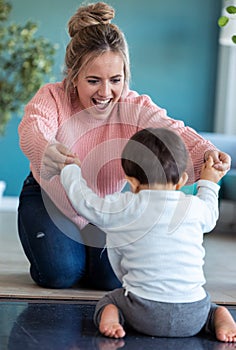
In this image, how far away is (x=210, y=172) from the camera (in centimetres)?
191

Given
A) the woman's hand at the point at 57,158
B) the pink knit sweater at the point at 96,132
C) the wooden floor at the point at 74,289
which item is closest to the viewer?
the woman's hand at the point at 57,158

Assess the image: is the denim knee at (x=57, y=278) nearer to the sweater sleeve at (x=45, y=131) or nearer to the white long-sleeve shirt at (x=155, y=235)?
the sweater sleeve at (x=45, y=131)

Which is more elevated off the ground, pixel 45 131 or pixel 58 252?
pixel 45 131

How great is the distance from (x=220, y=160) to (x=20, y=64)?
2.77m

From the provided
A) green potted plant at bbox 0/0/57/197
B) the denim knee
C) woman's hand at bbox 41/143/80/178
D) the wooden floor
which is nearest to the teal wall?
green potted plant at bbox 0/0/57/197

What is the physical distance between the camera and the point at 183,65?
15.9 feet

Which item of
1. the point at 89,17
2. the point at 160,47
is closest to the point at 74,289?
the point at 89,17

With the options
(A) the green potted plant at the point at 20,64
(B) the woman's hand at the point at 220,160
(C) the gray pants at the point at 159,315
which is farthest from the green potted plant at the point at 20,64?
(C) the gray pants at the point at 159,315

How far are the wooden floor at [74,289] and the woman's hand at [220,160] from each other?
0.41m

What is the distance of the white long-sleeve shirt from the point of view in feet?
5.63

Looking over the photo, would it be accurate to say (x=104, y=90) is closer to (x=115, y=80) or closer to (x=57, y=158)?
(x=115, y=80)

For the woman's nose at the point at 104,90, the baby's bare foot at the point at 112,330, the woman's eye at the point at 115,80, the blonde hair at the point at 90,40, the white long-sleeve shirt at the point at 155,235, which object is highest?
the blonde hair at the point at 90,40

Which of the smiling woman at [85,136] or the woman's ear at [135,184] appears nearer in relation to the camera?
the woman's ear at [135,184]

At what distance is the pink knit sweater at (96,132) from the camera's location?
2.21m
